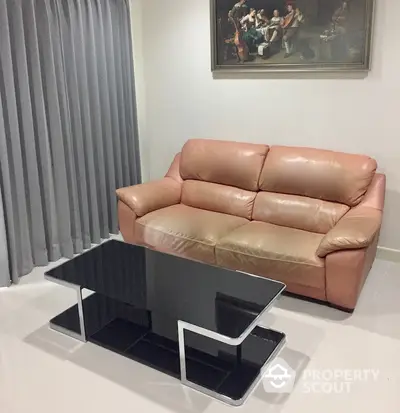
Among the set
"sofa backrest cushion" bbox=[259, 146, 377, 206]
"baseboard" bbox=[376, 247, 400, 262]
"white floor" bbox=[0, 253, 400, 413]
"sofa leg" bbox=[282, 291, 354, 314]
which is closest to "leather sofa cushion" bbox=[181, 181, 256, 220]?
"sofa backrest cushion" bbox=[259, 146, 377, 206]

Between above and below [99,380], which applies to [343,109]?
above

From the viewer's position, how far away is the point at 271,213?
345cm

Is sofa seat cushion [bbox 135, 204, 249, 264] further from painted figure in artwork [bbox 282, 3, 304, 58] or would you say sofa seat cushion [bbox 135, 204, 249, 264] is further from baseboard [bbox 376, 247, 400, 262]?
painted figure in artwork [bbox 282, 3, 304, 58]

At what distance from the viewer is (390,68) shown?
326 centimetres

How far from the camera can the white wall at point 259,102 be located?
334 centimetres

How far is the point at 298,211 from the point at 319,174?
298 millimetres

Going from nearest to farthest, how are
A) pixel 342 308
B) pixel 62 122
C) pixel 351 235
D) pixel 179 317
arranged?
pixel 179 317
pixel 351 235
pixel 342 308
pixel 62 122

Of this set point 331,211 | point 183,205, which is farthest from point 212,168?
point 331,211

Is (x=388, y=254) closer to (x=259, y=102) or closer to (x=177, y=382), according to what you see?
(x=259, y=102)

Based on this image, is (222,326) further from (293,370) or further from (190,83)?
(190,83)

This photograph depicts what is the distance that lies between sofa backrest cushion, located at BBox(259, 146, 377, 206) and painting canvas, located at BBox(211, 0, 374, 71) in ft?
2.14

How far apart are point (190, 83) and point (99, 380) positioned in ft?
8.66

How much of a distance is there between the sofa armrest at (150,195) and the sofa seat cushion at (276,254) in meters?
0.74

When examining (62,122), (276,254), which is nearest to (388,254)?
(276,254)
